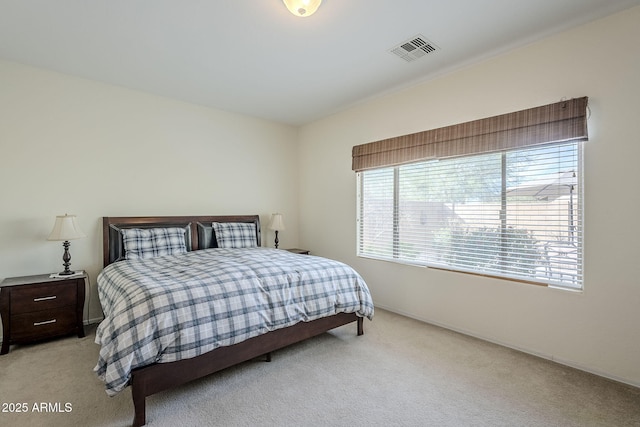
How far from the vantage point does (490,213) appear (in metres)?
2.85

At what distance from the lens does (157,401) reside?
194 cm

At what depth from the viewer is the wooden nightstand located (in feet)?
8.52

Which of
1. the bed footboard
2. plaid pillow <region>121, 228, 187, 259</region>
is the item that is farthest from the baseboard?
plaid pillow <region>121, 228, 187, 259</region>

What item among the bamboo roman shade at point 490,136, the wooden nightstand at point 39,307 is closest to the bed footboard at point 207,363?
the wooden nightstand at point 39,307

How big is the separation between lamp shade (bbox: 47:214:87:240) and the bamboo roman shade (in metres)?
3.25

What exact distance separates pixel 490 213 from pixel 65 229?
13.3 feet

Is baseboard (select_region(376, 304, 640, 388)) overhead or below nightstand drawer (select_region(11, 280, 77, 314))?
below

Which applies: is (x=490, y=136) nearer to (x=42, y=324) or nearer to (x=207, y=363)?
(x=207, y=363)

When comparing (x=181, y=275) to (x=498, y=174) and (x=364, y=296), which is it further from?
(x=498, y=174)

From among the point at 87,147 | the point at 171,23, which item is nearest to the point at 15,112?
the point at 87,147

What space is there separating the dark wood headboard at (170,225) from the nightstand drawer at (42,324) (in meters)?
0.65

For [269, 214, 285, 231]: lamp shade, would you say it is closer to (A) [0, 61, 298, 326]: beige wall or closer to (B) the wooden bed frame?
(A) [0, 61, 298, 326]: beige wall

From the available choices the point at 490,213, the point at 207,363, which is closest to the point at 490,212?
the point at 490,213

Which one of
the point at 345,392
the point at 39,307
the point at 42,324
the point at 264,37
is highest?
the point at 264,37
